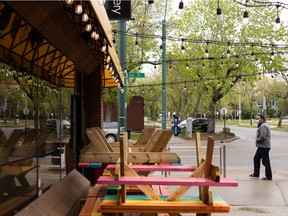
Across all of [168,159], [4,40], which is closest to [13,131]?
[4,40]

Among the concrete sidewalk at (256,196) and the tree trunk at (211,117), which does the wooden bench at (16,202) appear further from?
the tree trunk at (211,117)

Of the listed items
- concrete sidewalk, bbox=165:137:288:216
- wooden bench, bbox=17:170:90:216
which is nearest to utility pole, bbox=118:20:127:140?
concrete sidewalk, bbox=165:137:288:216

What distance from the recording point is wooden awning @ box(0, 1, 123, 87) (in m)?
4.40

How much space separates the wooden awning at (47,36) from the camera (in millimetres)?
4402

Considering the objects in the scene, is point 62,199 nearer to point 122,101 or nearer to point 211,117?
point 122,101

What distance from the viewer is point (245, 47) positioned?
31.4 meters

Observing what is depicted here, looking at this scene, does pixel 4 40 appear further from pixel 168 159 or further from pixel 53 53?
pixel 168 159

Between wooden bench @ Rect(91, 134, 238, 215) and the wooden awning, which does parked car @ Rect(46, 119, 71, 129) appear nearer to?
the wooden awning

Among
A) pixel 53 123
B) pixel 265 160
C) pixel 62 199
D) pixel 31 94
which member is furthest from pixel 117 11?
pixel 62 199

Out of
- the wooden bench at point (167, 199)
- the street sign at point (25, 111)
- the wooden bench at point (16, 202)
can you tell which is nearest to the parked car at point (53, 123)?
the street sign at point (25, 111)

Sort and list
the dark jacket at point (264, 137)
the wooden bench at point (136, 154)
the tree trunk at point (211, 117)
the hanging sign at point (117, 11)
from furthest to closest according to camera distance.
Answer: the tree trunk at point (211, 117) → the dark jacket at point (264, 137) → the hanging sign at point (117, 11) → the wooden bench at point (136, 154)

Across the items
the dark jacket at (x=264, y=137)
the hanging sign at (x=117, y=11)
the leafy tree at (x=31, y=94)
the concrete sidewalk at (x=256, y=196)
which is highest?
the hanging sign at (x=117, y=11)

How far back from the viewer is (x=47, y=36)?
575 cm

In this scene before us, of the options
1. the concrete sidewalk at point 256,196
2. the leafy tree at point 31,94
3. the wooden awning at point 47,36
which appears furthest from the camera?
the concrete sidewalk at point 256,196
